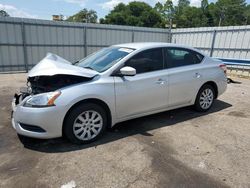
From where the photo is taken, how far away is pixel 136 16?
5231cm

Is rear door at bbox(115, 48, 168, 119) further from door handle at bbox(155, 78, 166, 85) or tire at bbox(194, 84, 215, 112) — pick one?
tire at bbox(194, 84, 215, 112)

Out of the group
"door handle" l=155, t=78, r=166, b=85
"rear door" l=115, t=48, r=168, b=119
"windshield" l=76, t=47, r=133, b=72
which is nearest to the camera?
"rear door" l=115, t=48, r=168, b=119

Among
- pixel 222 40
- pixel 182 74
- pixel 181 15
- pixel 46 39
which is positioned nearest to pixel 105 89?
pixel 182 74

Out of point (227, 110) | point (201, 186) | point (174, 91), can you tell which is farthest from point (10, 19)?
point (201, 186)

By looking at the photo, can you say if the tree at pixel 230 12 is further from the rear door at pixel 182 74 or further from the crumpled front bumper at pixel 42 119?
the crumpled front bumper at pixel 42 119

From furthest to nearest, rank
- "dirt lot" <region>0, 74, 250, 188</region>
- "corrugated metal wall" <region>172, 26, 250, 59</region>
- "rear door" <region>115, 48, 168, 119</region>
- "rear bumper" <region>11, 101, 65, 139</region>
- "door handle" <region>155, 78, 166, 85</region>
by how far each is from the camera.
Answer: "corrugated metal wall" <region>172, 26, 250, 59</region> < "door handle" <region>155, 78, 166, 85</region> < "rear door" <region>115, 48, 168, 119</region> < "rear bumper" <region>11, 101, 65, 139</region> < "dirt lot" <region>0, 74, 250, 188</region>

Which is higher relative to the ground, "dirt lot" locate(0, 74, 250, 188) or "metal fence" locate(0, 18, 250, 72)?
"metal fence" locate(0, 18, 250, 72)

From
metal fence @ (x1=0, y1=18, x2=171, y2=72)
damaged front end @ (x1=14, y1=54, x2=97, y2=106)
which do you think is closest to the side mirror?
damaged front end @ (x1=14, y1=54, x2=97, y2=106)

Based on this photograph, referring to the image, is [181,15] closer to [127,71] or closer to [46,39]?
[46,39]

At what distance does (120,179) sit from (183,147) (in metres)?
1.28

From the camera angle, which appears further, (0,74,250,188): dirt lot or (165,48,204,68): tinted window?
(165,48,204,68): tinted window

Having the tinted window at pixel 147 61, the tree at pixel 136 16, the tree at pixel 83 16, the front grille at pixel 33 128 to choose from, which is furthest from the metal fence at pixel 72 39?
the tree at pixel 83 16

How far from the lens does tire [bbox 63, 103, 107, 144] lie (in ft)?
10.2

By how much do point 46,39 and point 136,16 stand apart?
→ 45.4 m
